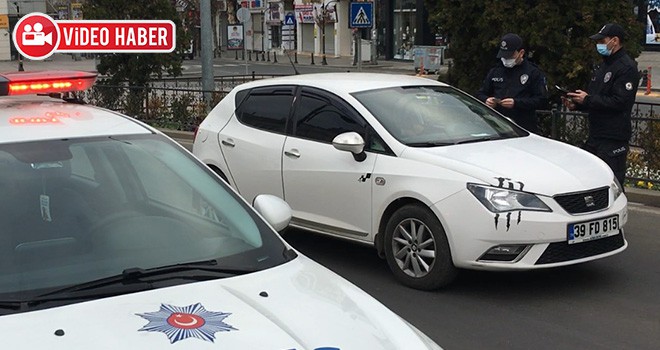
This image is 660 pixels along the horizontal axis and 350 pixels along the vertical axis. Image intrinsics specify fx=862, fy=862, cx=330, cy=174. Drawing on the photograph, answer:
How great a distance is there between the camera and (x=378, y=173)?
638cm

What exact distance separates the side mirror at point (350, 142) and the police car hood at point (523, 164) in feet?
1.15

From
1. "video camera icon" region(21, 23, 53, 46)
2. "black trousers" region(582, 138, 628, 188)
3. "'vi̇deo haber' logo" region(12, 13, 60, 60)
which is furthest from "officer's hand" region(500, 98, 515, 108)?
"video camera icon" region(21, 23, 53, 46)

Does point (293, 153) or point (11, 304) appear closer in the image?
point (11, 304)

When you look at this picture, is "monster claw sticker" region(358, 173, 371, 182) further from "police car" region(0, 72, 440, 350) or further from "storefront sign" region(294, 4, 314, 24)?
"storefront sign" region(294, 4, 314, 24)

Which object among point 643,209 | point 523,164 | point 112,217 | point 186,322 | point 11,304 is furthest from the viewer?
point 643,209

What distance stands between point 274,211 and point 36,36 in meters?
14.6

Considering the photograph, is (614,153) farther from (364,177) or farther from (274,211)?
(274,211)

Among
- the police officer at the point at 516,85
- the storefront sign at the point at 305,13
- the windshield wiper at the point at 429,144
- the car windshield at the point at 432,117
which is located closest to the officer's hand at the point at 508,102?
the police officer at the point at 516,85

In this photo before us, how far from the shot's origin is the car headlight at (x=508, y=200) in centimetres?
573

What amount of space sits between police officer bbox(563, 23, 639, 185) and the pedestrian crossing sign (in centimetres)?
972

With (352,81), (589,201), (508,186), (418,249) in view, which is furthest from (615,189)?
(352,81)

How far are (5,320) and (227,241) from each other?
974 millimetres

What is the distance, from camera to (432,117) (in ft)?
22.3

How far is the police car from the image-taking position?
2586 millimetres
